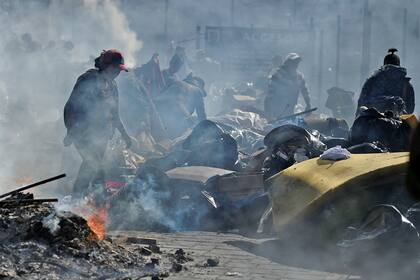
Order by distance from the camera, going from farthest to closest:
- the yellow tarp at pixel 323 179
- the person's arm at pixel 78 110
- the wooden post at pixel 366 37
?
the wooden post at pixel 366 37 → the person's arm at pixel 78 110 → the yellow tarp at pixel 323 179

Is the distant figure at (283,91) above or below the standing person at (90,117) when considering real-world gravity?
below

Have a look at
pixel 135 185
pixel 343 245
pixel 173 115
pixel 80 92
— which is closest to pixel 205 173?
pixel 135 185

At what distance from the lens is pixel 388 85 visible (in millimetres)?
10391

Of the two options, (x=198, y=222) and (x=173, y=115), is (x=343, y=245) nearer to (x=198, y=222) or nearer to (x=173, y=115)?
(x=198, y=222)

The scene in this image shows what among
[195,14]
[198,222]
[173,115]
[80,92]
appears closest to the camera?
[198,222]

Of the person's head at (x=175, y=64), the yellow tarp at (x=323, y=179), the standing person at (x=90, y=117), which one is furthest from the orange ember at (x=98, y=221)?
the person's head at (x=175, y=64)

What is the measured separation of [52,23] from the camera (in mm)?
28062

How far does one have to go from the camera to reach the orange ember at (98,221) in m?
6.17

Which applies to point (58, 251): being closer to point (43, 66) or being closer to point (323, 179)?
point (323, 179)

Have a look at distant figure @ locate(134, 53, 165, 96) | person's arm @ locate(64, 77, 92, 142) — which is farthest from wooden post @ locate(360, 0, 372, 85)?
person's arm @ locate(64, 77, 92, 142)

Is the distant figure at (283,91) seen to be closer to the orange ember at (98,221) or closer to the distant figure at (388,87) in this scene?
the distant figure at (388,87)

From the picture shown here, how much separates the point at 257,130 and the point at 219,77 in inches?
547

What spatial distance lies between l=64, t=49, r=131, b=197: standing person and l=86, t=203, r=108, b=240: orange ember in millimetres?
642

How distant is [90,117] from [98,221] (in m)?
2.09
